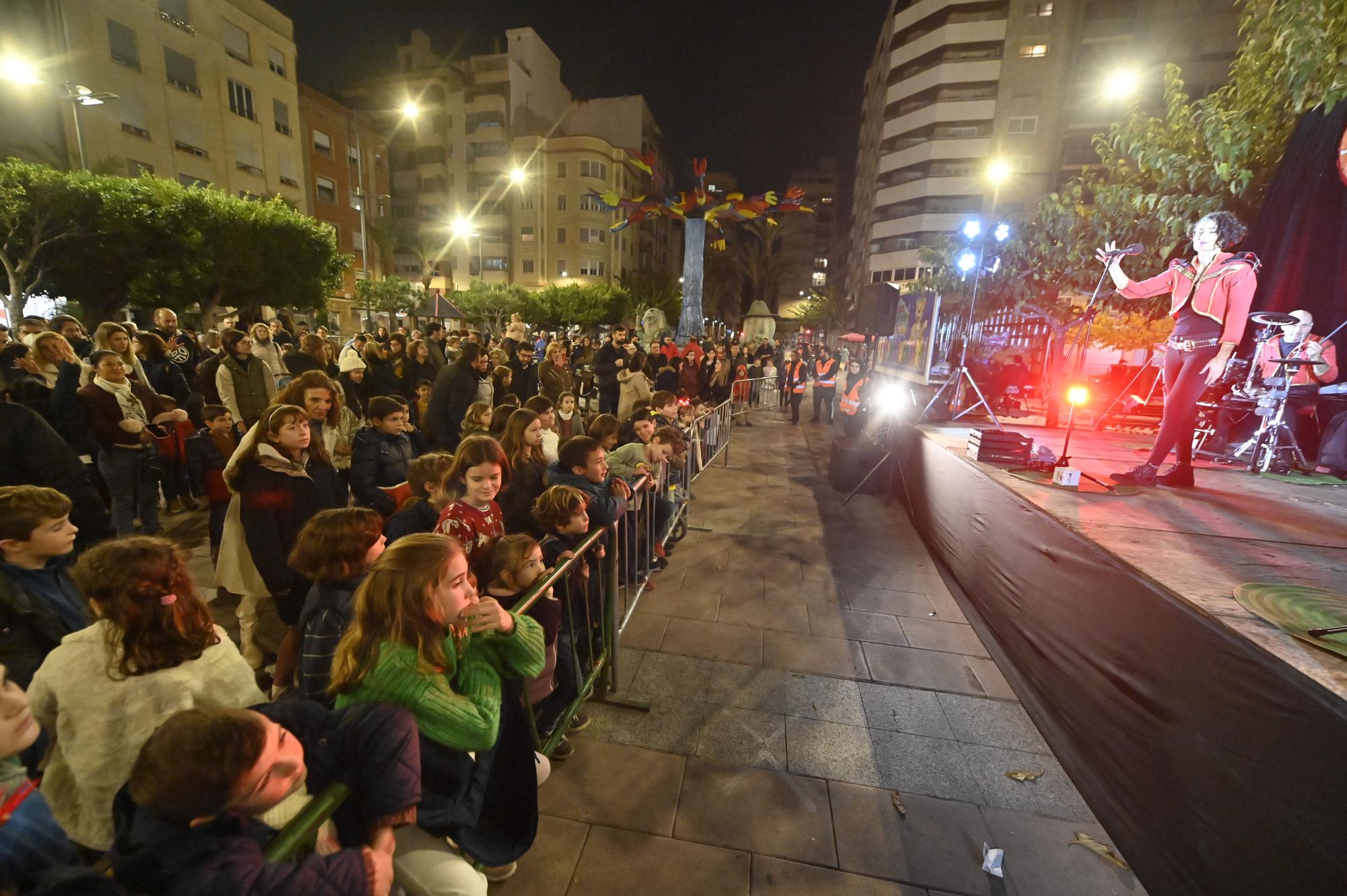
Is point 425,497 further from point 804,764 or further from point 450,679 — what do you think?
point 804,764

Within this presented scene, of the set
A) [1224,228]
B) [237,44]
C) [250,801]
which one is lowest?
[250,801]

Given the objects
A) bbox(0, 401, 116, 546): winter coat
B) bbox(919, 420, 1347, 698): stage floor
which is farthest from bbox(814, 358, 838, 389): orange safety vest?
bbox(0, 401, 116, 546): winter coat

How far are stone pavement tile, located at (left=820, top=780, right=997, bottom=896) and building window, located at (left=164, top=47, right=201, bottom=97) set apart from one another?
37.6 metres

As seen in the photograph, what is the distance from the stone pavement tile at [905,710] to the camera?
3.46 meters

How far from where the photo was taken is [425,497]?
11.4 feet

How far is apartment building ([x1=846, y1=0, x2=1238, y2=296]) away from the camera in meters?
36.4

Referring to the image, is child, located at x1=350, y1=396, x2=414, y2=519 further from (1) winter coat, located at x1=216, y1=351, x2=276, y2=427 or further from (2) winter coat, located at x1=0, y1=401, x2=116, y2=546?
(1) winter coat, located at x1=216, y1=351, x2=276, y2=427

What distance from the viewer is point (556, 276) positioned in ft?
170

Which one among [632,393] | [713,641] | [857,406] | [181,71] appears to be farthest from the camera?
[181,71]

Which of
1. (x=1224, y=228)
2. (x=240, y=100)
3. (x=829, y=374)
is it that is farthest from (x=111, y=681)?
(x=240, y=100)

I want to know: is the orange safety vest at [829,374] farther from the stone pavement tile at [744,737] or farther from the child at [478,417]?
the stone pavement tile at [744,737]

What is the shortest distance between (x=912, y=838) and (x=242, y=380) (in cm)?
706

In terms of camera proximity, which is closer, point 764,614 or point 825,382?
point 764,614

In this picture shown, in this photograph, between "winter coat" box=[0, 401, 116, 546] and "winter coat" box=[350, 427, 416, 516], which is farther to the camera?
"winter coat" box=[350, 427, 416, 516]
